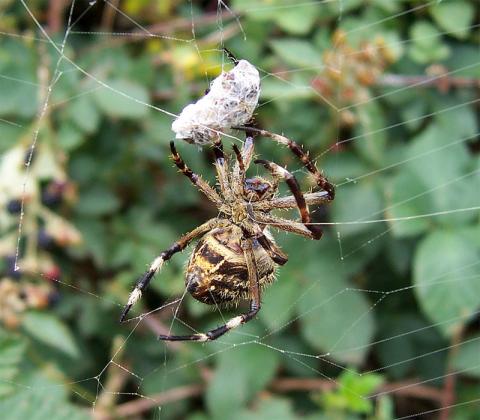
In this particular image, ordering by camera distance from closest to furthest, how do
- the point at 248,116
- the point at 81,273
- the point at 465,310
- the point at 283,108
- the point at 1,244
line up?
the point at 248,116
the point at 465,310
the point at 1,244
the point at 283,108
the point at 81,273

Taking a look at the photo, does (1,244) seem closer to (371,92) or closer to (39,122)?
(39,122)

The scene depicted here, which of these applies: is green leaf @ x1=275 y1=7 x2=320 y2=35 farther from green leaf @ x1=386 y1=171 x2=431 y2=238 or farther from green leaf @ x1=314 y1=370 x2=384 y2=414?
green leaf @ x1=314 y1=370 x2=384 y2=414

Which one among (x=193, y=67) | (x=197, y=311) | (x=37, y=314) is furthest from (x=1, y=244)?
(x=193, y=67)

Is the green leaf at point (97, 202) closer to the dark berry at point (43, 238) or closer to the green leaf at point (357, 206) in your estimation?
the dark berry at point (43, 238)

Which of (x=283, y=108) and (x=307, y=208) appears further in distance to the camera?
(x=283, y=108)

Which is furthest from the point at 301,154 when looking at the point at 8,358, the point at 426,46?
the point at 426,46

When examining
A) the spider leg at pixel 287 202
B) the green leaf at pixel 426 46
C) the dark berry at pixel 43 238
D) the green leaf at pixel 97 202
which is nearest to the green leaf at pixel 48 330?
the dark berry at pixel 43 238

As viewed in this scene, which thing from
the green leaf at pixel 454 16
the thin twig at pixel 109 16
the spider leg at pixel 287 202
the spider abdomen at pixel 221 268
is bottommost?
the spider abdomen at pixel 221 268

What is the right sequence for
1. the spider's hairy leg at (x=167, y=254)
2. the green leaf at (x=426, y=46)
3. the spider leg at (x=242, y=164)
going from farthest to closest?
the green leaf at (x=426, y=46), the spider's hairy leg at (x=167, y=254), the spider leg at (x=242, y=164)
